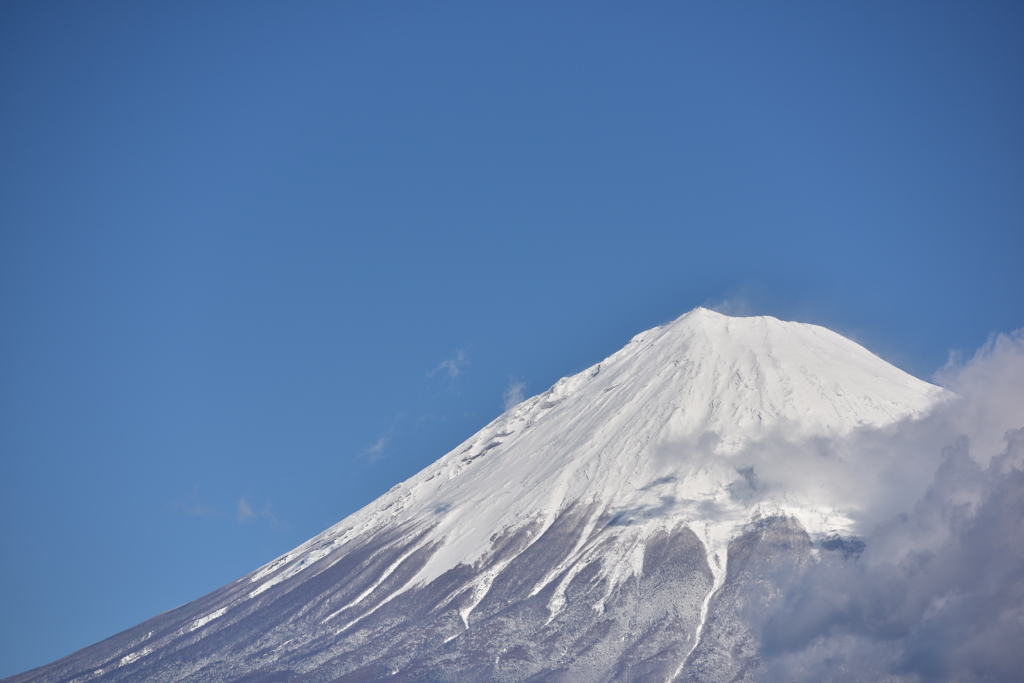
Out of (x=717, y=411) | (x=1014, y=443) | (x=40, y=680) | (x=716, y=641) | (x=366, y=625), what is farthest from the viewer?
(x=717, y=411)

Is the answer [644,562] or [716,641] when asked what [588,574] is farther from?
[716,641]

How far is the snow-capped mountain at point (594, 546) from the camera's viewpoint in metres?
110

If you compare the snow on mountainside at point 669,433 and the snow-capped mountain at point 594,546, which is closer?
the snow-capped mountain at point 594,546

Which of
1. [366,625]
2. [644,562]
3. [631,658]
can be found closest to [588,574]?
[644,562]

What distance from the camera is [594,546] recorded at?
126 meters

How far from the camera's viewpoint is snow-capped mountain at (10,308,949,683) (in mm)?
110438

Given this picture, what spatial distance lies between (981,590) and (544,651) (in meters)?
49.7

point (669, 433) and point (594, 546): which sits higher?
point (669, 433)

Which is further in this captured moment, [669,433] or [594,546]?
[669,433]

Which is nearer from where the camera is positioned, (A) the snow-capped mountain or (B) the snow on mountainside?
(A) the snow-capped mountain

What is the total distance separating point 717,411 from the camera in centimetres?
15088

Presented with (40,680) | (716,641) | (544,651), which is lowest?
(716,641)

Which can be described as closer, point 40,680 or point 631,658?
point 631,658

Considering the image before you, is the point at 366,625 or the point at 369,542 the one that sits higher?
the point at 369,542
